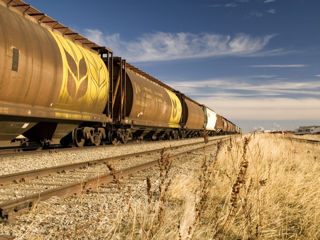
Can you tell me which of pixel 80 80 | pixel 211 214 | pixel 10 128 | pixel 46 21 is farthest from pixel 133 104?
pixel 211 214

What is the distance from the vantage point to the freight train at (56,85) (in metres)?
7.17

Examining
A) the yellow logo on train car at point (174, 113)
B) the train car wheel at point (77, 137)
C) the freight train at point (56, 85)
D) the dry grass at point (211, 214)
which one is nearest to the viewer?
the dry grass at point (211, 214)

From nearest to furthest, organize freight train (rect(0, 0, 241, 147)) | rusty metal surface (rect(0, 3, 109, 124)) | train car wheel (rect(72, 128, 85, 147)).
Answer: rusty metal surface (rect(0, 3, 109, 124))
freight train (rect(0, 0, 241, 147))
train car wheel (rect(72, 128, 85, 147))

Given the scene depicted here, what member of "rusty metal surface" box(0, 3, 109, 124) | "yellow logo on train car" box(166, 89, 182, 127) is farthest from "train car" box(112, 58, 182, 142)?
"rusty metal surface" box(0, 3, 109, 124)

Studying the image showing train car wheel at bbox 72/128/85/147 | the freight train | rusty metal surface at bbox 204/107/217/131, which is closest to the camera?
the freight train

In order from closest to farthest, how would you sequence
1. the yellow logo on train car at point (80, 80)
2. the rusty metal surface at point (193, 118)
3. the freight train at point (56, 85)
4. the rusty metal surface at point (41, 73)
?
the rusty metal surface at point (41, 73), the freight train at point (56, 85), the yellow logo on train car at point (80, 80), the rusty metal surface at point (193, 118)

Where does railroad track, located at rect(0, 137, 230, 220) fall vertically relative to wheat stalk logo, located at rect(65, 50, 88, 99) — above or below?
below

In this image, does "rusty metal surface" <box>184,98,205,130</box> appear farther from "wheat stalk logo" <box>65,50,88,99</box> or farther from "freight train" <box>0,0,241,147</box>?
"wheat stalk logo" <box>65,50,88,99</box>

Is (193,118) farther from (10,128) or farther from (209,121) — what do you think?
(10,128)

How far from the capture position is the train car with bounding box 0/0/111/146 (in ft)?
23.2

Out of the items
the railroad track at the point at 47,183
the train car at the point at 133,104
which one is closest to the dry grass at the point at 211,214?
the railroad track at the point at 47,183

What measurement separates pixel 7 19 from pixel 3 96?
1956 mm

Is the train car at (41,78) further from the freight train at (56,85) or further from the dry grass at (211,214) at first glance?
the dry grass at (211,214)

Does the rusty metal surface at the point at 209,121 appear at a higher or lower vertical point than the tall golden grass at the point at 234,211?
higher
